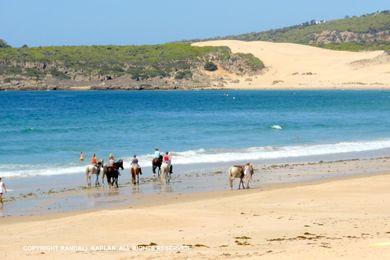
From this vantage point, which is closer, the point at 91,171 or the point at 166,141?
the point at 91,171

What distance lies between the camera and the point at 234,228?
714 inches

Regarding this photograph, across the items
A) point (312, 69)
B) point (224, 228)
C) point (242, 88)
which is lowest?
point (224, 228)

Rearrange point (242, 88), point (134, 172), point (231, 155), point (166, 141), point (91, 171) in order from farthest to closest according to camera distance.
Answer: point (242, 88) < point (166, 141) < point (231, 155) < point (91, 171) < point (134, 172)

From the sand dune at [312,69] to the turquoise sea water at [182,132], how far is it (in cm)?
5576

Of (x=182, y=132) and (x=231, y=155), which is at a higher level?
(x=182, y=132)

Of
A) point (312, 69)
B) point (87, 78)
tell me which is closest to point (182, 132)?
point (87, 78)

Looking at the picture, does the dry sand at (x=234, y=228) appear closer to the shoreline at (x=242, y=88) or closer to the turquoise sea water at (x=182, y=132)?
the turquoise sea water at (x=182, y=132)

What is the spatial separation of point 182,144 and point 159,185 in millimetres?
16801

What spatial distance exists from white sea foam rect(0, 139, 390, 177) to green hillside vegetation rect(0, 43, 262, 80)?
10176 centimetres

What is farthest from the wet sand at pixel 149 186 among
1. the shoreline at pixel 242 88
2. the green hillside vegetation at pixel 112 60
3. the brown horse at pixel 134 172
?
the green hillside vegetation at pixel 112 60

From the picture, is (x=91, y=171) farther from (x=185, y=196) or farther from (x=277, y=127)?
(x=277, y=127)

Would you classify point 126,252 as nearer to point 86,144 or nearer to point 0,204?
point 0,204

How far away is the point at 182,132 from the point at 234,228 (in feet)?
116

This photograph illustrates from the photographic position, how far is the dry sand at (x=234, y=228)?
49.0 ft
